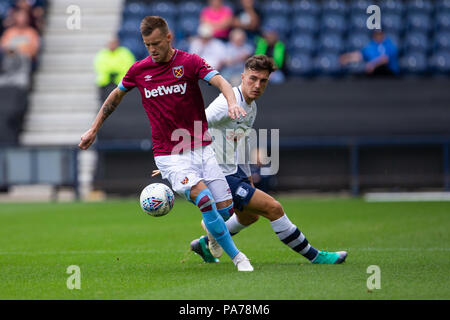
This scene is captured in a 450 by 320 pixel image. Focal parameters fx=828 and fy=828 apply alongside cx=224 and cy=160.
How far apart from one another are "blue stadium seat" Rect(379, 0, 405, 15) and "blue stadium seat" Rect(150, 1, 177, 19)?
5.18 meters

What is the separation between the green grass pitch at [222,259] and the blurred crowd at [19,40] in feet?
18.5

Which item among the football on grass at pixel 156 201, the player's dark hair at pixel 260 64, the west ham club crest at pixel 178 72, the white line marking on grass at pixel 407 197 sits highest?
the player's dark hair at pixel 260 64

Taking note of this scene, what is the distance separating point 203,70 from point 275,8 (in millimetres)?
13481

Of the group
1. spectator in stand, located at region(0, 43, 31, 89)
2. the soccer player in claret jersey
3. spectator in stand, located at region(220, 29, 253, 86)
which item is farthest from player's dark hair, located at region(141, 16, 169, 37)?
spectator in stand, located at region(0, 43, 31, 89)

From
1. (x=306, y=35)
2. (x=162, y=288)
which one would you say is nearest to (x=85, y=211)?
(x=306, y=35)

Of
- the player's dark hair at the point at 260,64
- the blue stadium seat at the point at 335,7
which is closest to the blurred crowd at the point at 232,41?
the blue stadium seat at the point at 335,7

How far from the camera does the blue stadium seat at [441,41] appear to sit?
1925 cm

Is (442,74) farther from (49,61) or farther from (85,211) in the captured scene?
(49,61)

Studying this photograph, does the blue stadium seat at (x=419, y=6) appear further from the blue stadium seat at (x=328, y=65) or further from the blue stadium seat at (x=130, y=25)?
the blue stadium seat at (x=130, y=25)

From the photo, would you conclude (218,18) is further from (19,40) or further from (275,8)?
(19,40)

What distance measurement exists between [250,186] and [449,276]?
6.68 feet

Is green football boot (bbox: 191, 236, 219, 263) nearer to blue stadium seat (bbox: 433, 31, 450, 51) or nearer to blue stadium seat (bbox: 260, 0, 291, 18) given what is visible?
blue stadium seat (bbox: 433, 31, 450, 51)

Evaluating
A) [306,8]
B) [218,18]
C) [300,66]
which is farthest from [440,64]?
[218,18]
